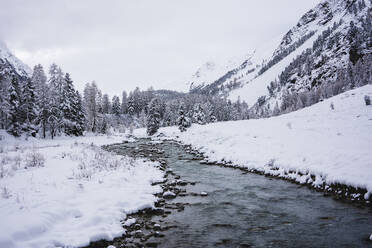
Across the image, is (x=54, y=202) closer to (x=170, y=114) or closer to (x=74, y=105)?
(x=74, y=105)

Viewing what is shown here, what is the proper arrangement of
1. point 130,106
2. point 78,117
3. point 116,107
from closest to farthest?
point 78,117 < point 116,107 < point 130,106

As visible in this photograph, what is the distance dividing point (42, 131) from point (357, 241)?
183ft

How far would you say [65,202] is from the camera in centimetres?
809

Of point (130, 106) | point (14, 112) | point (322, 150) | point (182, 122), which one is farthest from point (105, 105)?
point (322, 150)

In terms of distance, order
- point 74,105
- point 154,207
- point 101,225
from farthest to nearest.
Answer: point 74,105
point 154,207
point 101,225

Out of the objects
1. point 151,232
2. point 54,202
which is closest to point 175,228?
point 151,232

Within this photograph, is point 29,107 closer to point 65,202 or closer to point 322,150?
point 65,202

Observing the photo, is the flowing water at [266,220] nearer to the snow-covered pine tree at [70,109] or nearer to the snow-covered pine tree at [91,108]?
the snow-covered pine tree at [70,109]

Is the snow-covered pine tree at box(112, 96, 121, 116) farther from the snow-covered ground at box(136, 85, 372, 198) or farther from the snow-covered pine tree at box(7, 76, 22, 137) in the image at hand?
the snow-covered ground at box(136, 85, 372, 198)

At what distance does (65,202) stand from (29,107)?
44.5 m

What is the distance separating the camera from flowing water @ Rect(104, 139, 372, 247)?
6523 millimetres

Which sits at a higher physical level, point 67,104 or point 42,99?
point 42,99

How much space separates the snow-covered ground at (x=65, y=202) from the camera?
19.4ft

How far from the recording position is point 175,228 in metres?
7.56
